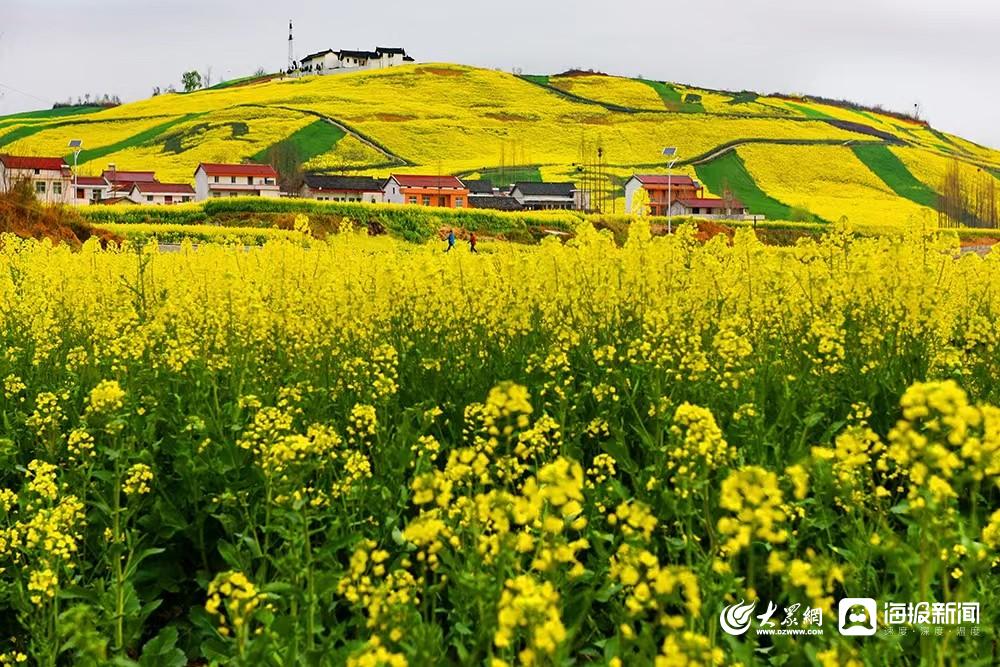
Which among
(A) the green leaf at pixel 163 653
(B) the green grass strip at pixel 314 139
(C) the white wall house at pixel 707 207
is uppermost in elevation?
(B) the green grass strip at pixel 314 139

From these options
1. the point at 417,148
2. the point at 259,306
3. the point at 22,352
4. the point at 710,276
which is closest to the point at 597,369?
the point at 710,276

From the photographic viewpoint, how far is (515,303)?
653cm

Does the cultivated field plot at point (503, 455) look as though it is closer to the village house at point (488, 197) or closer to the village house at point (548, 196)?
the village house at point (488, 197)

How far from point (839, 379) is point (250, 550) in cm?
362

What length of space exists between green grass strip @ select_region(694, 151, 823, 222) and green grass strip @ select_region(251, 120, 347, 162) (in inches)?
1701

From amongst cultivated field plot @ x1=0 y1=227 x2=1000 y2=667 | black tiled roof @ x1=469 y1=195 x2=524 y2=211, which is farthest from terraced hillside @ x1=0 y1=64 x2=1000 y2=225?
cultivated field plot @ x1=0 y1=227 x2=1000 y2=667

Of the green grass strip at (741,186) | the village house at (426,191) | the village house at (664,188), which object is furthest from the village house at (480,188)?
the green grass strip at (741,186)

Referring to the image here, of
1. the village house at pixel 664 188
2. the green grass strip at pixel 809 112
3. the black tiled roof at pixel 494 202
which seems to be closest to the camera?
the black tiled roof at pixel 494 202

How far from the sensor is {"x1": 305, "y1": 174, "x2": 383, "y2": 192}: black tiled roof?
82250mm

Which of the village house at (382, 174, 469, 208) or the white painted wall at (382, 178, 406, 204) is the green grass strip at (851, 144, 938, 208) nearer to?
the village house at (382, 174, 469, 208)

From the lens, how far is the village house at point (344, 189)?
82562 millimetres

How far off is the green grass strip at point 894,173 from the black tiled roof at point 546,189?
36879 mm

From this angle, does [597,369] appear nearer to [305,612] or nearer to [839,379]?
[839,379]

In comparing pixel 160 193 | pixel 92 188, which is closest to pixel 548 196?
pixel 160 193
